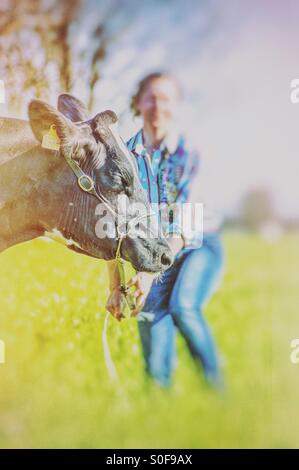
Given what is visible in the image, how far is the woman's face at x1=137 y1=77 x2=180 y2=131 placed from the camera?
303cm

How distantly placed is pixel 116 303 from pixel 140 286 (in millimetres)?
161

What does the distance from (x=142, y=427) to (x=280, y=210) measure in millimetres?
1347

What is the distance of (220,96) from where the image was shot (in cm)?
302

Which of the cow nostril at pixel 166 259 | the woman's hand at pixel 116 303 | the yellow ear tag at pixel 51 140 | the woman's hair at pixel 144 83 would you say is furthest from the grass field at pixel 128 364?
the woman's hair at pixel 144 83

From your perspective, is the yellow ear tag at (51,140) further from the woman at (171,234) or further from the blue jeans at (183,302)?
the blue jeans at (183,302)

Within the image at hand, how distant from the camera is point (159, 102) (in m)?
3.03

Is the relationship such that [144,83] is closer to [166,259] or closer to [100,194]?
[100,194]

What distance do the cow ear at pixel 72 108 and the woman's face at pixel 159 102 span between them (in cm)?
29

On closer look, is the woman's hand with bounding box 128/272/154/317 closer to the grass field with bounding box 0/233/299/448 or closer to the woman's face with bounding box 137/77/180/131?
the grass field with bounding box 0/233/299/448

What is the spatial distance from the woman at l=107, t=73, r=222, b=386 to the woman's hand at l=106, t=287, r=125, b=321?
0.33 feet

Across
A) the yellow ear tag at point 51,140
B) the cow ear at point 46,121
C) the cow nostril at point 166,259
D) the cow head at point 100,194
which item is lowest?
the cow nostril at point 166,259

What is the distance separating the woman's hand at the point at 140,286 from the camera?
119 inches

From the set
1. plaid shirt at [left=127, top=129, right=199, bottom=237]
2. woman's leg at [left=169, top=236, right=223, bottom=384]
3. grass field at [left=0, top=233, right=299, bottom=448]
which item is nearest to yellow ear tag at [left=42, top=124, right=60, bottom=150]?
plaid shirt at [left=127, top=129, right=199, bottom=237]
